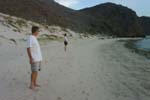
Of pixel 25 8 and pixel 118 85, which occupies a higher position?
pixel 25 8

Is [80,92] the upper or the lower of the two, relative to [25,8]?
lower

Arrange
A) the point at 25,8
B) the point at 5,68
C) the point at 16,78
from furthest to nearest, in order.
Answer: the point at 25,8, the point at 5,68, the point at 16,78

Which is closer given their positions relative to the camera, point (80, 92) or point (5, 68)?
point (80, 92)

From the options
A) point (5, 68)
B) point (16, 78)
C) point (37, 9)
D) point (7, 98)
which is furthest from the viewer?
point (37, 9)

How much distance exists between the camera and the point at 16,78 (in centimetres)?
1029

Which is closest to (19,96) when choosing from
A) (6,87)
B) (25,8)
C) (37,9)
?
(6,87)

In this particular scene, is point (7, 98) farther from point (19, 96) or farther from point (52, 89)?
point (52, 89)

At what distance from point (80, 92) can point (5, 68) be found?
4690mm

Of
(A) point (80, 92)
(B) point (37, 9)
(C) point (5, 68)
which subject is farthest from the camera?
(B) point (37, 9)

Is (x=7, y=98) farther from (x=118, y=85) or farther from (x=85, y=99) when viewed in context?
(x=118, y=85)

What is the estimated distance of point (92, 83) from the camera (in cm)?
1045

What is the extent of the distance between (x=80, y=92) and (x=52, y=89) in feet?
2.93

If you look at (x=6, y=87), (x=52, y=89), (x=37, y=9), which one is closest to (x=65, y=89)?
(x=52, y=89)

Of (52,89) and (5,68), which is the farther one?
(5,68)
